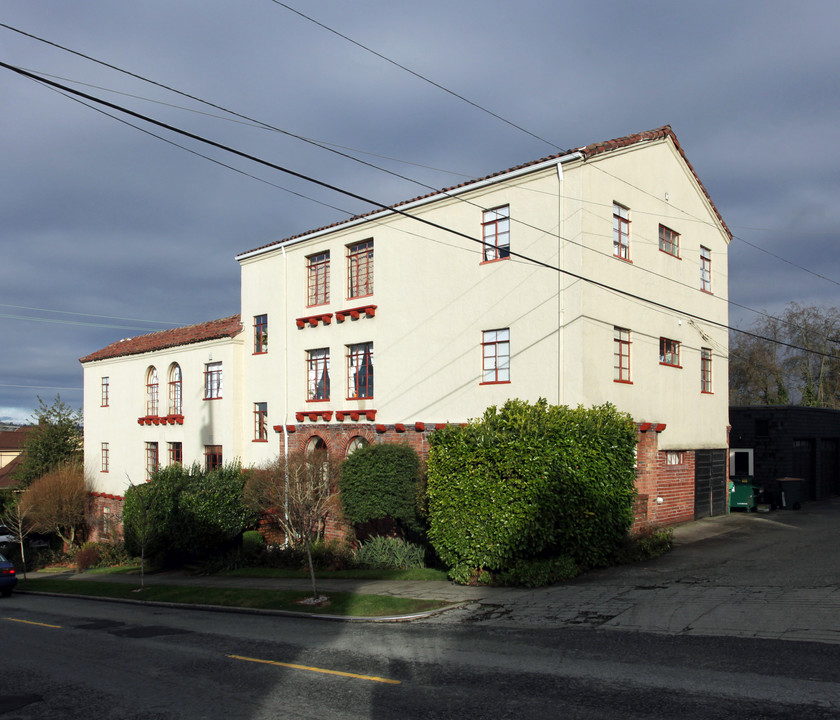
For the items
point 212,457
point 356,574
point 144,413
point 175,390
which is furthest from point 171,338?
point 356,574

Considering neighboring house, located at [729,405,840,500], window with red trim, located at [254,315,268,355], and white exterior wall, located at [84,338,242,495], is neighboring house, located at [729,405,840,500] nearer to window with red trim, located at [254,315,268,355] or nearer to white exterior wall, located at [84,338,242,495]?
window with red trim, located at [254,315,268,355]

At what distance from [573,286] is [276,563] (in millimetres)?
15662

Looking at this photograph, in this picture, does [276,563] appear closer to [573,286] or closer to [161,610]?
[161,610]

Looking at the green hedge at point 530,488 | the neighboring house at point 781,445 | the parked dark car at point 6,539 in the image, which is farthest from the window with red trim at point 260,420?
the parked dark car at point 6,539

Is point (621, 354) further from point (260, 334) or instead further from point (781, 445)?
point (260, 334)

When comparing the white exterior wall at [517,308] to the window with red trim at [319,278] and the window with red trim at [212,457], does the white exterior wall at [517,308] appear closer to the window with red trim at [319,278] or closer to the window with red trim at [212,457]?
the window with red trim at [319,278]

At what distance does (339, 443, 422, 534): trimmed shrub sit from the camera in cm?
2323

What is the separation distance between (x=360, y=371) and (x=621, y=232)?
11081mm

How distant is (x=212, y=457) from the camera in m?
33.7

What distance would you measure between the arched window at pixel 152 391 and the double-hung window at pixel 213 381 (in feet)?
17.7

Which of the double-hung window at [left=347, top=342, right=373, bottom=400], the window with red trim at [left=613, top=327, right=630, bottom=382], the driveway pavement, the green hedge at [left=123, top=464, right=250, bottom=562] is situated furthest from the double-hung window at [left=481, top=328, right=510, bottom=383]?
the green hedge at [left=123, top=464, right=250, bottom=562]

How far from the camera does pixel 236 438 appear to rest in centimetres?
3225

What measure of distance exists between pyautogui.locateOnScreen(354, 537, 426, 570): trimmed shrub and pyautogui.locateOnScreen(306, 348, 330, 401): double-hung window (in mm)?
7017

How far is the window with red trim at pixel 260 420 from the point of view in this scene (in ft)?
104
